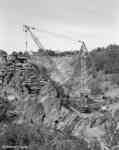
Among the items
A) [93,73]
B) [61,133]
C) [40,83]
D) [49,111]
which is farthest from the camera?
[93,73]

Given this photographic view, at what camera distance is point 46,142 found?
1555cm

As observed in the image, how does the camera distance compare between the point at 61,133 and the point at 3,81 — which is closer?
the point at 61,133

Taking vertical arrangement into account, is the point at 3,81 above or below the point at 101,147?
above

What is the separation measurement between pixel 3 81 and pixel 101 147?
50.3 feet

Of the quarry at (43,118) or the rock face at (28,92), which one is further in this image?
the rock face at (28,92)

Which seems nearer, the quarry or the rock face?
the quarry

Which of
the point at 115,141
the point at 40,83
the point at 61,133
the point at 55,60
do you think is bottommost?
the point at 61,133

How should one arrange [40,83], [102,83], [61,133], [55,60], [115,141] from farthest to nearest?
[55,60] < [102,83] < [40,83] < [61,133] < [115,141]

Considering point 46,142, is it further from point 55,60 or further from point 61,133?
point 55,60

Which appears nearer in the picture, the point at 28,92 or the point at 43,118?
the point at 43,118

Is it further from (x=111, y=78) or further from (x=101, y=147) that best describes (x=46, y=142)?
(x=111, y=78)

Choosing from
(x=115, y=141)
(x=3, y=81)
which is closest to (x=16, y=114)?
(x=3, y=81)

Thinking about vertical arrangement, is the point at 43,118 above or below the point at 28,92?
below

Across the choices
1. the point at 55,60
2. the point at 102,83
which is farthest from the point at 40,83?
the point at 55,60
